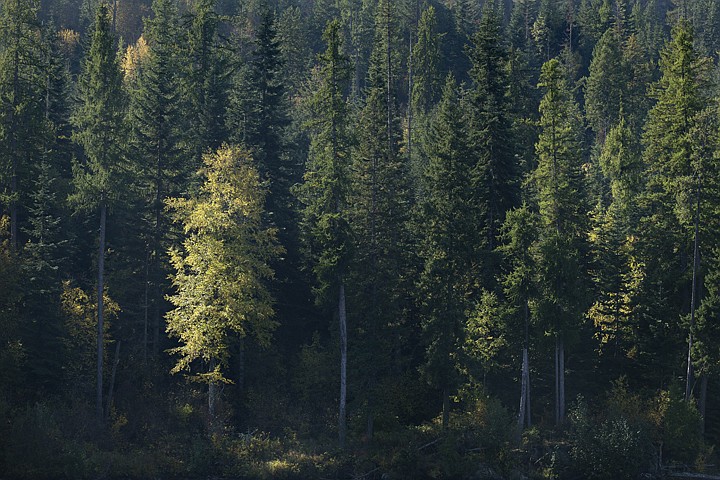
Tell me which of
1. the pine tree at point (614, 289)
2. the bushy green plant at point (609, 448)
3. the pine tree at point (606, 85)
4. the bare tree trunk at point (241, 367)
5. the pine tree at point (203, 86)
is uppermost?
the pine tree at point (606, 85)

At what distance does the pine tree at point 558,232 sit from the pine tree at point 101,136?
22771mm

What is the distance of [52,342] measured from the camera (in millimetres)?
40500

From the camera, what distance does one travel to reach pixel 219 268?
132ft

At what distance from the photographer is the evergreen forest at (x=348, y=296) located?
4012cm

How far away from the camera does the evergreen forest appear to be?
132 feet

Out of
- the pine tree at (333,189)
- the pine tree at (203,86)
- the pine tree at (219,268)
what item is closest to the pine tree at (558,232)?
the pine tree at (333,189)

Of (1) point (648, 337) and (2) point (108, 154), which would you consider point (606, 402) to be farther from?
(2) point (108, 154)

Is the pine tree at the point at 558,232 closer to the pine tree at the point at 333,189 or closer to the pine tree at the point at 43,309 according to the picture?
the pine tree at the point at 333,189

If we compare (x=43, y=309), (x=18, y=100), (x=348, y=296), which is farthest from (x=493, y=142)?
(x=18, y=100)

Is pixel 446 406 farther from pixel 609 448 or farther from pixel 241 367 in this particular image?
pixel 241 367

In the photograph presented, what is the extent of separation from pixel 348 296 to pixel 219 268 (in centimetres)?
718

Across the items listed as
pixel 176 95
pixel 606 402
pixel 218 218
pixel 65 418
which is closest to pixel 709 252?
pixel 606 402

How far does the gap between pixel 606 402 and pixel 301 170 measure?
92.5ft

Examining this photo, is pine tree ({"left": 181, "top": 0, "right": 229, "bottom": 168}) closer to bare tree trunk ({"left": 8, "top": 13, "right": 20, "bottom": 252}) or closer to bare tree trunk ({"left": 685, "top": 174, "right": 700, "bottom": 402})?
bare tree trunk ({"left": 8, "top": 13, "right": 20, "bottom": 252})
